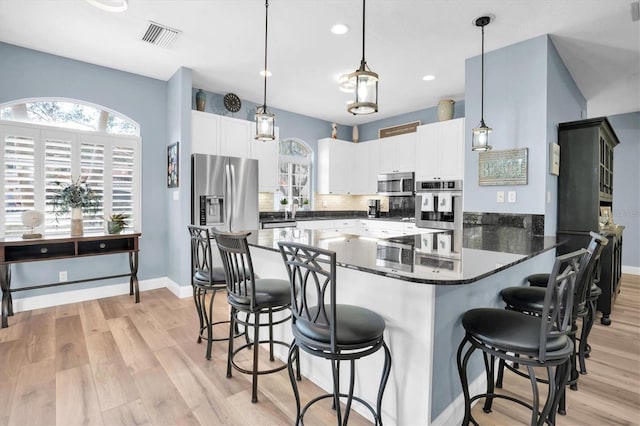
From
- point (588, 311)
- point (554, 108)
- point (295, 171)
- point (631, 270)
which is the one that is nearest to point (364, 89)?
point (588, 311)

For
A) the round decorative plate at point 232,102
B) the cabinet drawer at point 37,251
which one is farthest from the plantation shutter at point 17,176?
the round decorative plate at point 232,102

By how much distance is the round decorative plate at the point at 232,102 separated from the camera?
489 cm

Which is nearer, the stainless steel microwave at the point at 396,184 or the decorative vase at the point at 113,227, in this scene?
the decorative vase at the point at 113,227

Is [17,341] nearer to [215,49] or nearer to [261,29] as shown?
[215,49]

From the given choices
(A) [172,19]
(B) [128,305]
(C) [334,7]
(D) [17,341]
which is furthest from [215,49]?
(D) [17,341]

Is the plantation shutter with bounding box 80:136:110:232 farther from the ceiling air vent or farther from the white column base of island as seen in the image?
the white column base of island

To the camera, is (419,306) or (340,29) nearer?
(419,306)

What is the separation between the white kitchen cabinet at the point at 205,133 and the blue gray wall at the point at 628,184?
22.4 ft

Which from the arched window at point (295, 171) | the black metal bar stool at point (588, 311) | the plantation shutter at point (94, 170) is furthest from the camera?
the arched window at point (295, 171)

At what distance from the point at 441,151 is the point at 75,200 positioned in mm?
4660

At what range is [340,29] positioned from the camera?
3.04 m

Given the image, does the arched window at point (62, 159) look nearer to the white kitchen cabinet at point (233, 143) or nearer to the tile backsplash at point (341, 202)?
the white kitchen cabinet at point (233, 143)

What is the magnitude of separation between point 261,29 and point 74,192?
8.83ft

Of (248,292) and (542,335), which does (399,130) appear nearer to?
(248,292)
